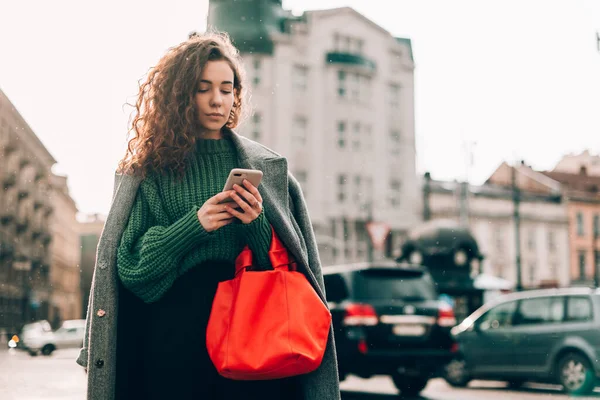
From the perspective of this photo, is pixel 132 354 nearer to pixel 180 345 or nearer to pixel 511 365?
pixel 180 345

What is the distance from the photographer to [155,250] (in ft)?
7.54

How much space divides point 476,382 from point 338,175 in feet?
102

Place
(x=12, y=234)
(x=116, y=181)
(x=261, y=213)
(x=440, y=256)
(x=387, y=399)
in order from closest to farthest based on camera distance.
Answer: (x=261, y=213) → (x=116, y=181) → (x=387, y=399) → (x=440, y=256) → (x=12, y=234)

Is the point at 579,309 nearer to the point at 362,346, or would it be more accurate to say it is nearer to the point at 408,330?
the point at 408,330

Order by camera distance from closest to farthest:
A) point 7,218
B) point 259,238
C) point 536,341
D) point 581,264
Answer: point 259,238
point 536,341
point 7,218
point 581,264

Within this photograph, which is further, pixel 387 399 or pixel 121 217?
pixel 387 399

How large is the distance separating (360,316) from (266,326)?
844 cm

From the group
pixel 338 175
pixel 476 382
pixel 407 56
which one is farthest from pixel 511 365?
pixel 407 56

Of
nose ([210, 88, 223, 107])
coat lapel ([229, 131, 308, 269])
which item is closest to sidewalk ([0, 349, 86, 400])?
coat lapel ([229, 131, 308, 269])

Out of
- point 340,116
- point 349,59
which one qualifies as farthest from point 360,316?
point 349,59

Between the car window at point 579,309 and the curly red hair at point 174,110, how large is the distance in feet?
33.3

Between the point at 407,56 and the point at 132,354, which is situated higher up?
the point at 407,56

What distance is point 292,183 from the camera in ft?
8.74

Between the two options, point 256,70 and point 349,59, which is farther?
point 349,59
